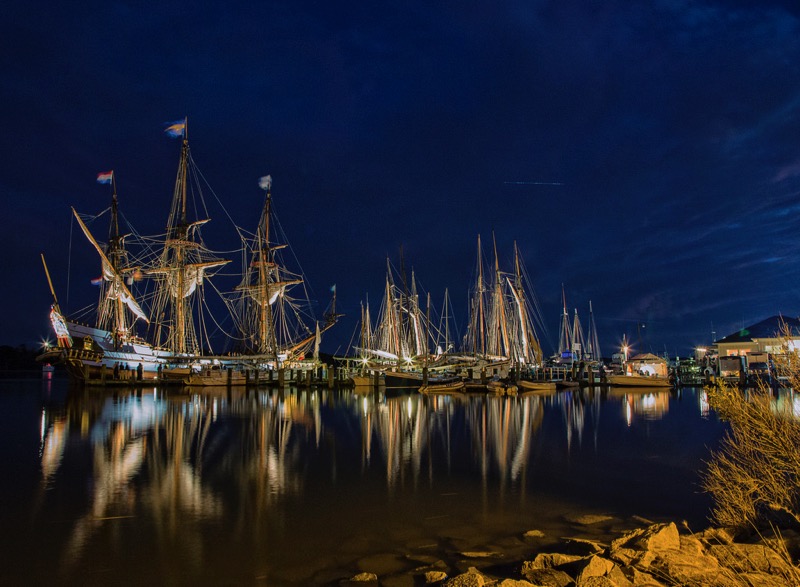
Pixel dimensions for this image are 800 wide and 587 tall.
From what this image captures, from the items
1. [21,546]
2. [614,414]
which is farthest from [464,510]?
[614,414]

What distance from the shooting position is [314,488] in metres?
13.6

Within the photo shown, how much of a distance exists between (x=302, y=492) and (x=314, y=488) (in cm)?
51

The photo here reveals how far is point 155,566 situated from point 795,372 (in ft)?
32.9

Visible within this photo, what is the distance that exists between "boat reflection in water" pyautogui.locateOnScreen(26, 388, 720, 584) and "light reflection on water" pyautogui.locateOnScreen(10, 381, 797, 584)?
0.05m

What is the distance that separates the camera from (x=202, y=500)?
12094 millimetres

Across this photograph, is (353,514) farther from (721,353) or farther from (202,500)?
(721,353)

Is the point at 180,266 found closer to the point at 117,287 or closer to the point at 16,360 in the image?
the point at 117,287

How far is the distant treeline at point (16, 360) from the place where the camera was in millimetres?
154625

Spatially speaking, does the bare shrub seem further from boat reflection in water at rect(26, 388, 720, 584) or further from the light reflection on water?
boat reflection in water at rect(26, 388, 720, 584)

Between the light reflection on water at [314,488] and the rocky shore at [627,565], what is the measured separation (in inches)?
25.9

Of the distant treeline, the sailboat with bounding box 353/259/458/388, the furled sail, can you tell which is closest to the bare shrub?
the sailboat with bounding box 353/259/458/388

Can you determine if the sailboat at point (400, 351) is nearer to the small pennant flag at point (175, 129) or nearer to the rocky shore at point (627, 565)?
the small pennant flag at point (175, 129)

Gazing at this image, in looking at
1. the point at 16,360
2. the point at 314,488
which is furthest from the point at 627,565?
the point at 16,360

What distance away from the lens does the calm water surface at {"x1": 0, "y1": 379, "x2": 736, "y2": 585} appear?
8812 mm
